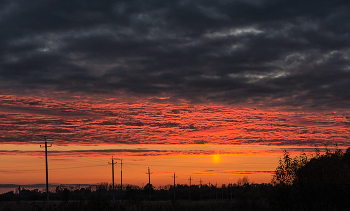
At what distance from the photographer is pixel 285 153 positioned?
97.6 feet

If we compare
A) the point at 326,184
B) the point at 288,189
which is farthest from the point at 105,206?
the point at 326,184

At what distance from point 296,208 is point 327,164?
4.47 metres

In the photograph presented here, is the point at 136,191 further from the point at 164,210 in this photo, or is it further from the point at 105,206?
the point at 105,206

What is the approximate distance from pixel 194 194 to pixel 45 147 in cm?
9200

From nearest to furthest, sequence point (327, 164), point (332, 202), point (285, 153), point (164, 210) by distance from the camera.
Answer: point (332, 202) < point (327, 164) < point (285, 153) < point (164, 210)

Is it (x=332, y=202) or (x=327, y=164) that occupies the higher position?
(x=327, y=164)

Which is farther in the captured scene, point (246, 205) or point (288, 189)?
point (246, 205)

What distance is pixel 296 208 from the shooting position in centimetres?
2677

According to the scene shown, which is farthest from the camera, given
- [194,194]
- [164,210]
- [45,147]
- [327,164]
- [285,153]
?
[194,194]

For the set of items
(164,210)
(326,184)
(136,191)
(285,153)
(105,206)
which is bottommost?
(136,191)

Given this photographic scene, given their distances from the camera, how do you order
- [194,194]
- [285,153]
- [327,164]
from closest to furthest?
[327,164], [285,153], [194,194]

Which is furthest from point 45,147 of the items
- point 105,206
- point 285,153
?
point 285,153

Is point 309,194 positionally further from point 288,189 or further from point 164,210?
point 164,210

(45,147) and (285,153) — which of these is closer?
(285,153)
